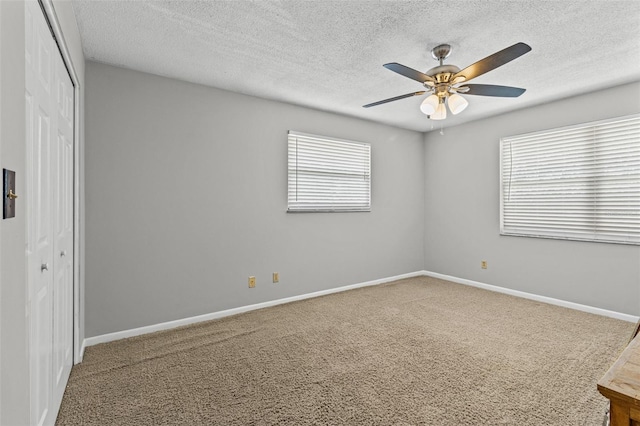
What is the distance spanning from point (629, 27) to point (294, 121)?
9.93 feet

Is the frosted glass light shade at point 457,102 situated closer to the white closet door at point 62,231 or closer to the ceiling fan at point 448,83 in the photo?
the ceiling fan at point 448,83

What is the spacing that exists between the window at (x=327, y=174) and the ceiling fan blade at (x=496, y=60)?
6.97 ft

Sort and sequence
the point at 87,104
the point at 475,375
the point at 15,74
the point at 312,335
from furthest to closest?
1. the point at 312,335
2. the point at 87,104
3. the point at 475,375
4. the point at 15,74

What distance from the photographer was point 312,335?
2.96 meters

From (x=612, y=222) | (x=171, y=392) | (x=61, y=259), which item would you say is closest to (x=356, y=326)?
(x=171, y=392)

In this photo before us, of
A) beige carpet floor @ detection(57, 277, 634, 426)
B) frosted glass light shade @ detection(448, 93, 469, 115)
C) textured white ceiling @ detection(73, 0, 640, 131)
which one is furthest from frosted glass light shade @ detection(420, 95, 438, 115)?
beige carpet floor @ detection(57, 277, 634, 426)

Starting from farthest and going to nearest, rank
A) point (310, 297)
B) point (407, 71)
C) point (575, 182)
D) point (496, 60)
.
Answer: point (310, 297)
point (575, 182)
point (407, 71)
point (496, 60)

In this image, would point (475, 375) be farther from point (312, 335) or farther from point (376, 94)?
point (376, 94)

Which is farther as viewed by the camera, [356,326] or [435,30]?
[356,326]

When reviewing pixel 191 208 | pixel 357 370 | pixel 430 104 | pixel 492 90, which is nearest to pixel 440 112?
pixel 430 104

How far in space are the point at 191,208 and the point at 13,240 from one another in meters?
2.36

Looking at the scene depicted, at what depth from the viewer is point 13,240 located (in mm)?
936

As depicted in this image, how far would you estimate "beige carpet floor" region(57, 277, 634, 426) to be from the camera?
6.06 feet

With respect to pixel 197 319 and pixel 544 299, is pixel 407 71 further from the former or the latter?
pixel 544 299
